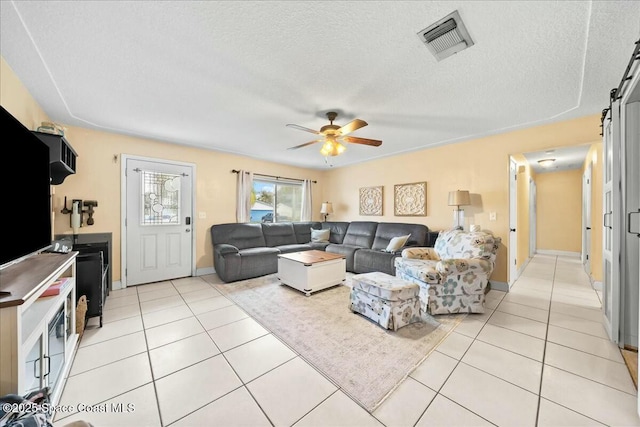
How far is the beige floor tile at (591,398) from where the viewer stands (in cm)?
136

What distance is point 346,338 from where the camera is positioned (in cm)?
220

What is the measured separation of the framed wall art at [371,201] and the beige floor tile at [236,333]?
12.2ft

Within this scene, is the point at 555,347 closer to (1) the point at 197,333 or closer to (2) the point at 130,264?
(1) the point at 197,333

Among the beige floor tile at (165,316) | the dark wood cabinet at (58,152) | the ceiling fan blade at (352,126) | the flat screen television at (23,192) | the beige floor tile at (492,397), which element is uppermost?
the ceiling fan blade at (352,126)

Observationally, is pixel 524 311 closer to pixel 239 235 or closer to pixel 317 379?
pixel 317 379

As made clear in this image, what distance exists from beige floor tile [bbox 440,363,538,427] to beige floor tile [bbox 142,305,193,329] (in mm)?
2660

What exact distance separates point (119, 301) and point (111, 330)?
96 cm

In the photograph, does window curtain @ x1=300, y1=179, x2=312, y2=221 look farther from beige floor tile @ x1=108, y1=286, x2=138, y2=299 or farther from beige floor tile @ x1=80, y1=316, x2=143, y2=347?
beige floor tile @ x1=80, y1=316, x2=143, y2=347

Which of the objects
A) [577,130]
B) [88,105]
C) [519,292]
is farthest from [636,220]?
[88,105]

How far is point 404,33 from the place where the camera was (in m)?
1.62

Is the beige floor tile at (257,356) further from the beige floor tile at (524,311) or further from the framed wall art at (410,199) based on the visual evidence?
the framed wall art at (410,199)

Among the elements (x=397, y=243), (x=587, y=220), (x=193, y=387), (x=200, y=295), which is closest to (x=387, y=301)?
(x=193, y=387)

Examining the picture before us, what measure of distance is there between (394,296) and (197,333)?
1980mm

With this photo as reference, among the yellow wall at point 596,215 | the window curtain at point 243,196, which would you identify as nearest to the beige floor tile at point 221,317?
the window curtain at point 243,196
